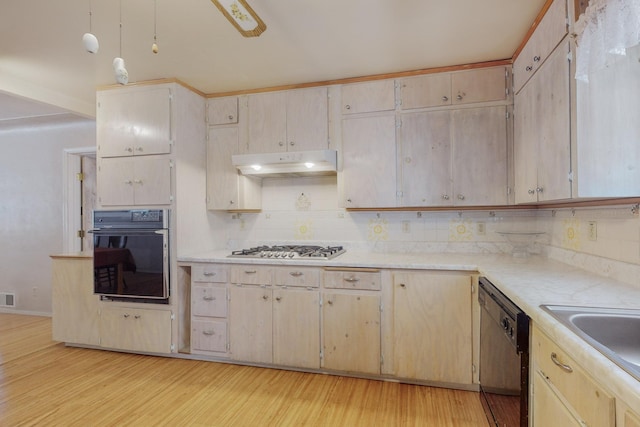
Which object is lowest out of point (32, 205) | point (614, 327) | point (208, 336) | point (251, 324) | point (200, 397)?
point (200, 397)

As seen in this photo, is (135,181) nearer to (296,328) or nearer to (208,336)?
(208,336)

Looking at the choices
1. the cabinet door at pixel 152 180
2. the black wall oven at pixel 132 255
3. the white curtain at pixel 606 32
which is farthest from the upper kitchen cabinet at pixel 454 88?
the black wall oven at pixel 132 255

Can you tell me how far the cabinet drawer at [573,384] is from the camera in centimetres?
83

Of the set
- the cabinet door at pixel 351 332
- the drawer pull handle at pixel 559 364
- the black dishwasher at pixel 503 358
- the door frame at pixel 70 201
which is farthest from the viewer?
the door frame at pixel 70 201

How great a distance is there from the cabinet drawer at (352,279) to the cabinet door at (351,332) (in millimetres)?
68

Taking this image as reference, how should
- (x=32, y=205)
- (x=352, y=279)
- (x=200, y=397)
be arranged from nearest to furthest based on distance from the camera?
(x=200, y=397) < (x=352, y=279) < (x=32, y=205)

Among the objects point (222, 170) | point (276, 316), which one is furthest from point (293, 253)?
point (222, 170)

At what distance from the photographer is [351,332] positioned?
2.46 m

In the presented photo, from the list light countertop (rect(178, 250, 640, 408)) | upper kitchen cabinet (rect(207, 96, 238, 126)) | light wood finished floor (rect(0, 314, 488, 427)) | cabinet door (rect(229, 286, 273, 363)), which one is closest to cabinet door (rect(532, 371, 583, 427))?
light countertop (rect(178, 250, 640, 408))

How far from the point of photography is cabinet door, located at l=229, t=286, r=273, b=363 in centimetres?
264

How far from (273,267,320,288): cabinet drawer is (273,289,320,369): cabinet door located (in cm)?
6

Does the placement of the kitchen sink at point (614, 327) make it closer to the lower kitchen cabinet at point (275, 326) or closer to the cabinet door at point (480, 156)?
the cabinet door at point (480, 156)

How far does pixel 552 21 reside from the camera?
1725mm

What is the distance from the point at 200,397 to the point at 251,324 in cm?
62
